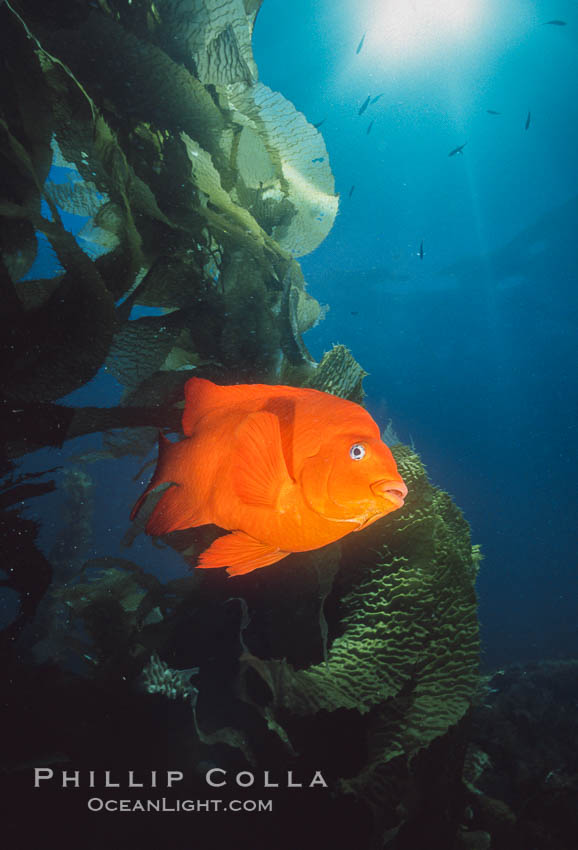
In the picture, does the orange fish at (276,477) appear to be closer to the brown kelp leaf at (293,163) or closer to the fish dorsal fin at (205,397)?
the fish dorsal fin at (205,397)

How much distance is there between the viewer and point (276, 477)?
2.49ft

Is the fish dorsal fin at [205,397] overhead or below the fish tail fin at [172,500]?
overhead

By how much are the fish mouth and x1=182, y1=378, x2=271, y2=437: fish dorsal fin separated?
0.37 metres

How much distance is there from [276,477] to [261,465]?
0.13 ft

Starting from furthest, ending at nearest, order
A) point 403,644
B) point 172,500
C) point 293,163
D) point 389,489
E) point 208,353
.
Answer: point 293,163
point 208,353
point 403,644
point 172,500
point 389,489

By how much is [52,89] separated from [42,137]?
0.50 ft

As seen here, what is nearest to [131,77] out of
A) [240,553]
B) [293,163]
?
[293,163]

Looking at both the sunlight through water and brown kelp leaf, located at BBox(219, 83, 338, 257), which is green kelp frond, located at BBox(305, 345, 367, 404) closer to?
brown kelp leaf, located at BBox(219, 83, 338, 257)

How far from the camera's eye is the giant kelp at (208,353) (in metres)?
1.19

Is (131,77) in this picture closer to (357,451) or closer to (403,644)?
(357,451)

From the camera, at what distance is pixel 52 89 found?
1.22 m

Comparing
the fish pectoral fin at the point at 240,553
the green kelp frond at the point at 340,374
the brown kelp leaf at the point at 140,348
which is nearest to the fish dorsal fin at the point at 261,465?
the fish pectoral fin at the point at 240,553

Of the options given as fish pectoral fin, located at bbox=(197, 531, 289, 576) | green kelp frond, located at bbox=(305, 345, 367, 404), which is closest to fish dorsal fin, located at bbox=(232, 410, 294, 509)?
fish pectoral fin, located at bbox=(197, 531, 289, 576)

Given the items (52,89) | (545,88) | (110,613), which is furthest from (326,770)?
(545,88)
